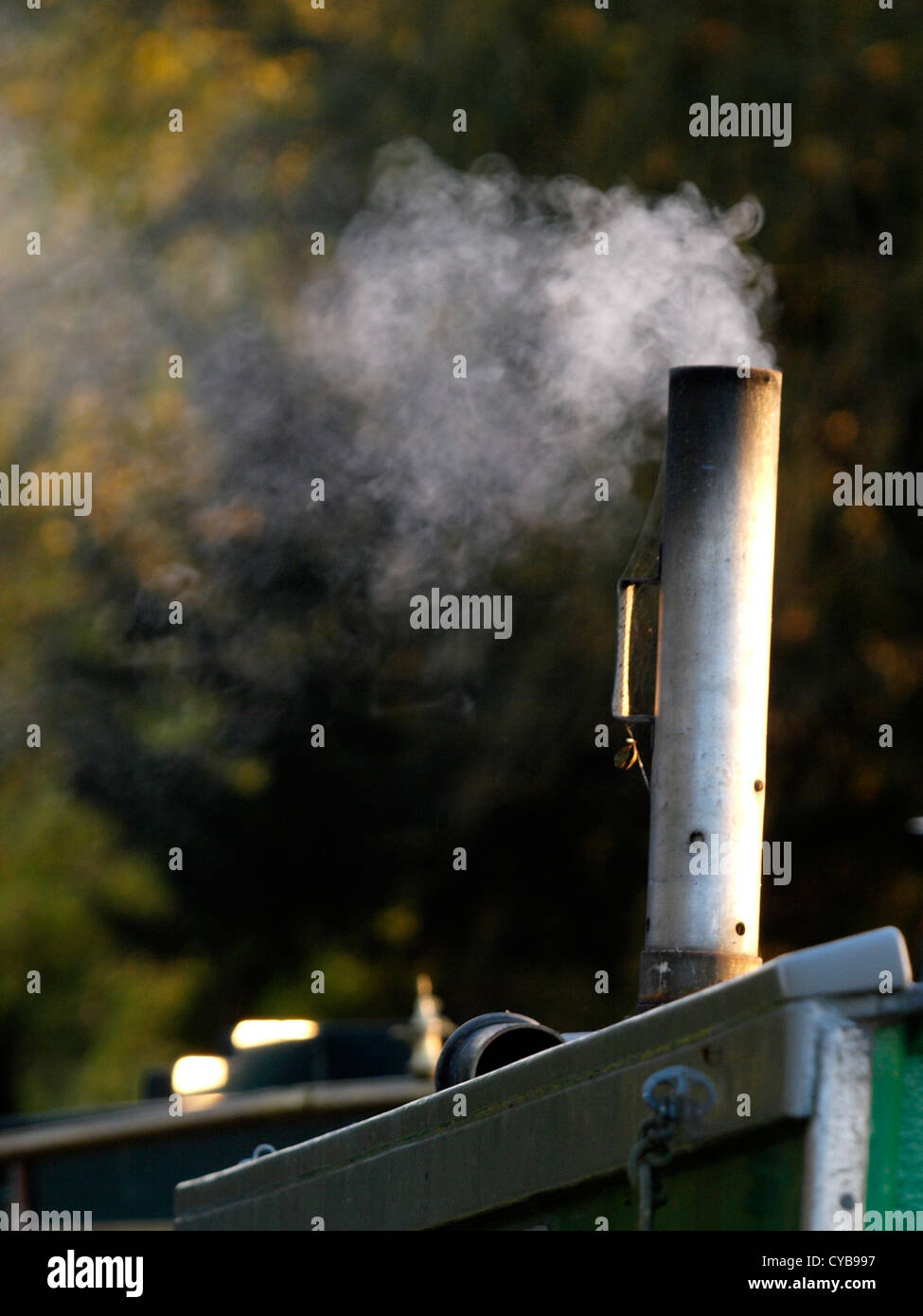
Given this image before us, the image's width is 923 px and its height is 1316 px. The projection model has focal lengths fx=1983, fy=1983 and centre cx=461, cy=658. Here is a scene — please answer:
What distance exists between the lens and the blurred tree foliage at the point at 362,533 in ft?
30.2

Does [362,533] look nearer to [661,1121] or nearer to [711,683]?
[711,683]

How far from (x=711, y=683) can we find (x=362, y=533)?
562 centimetres

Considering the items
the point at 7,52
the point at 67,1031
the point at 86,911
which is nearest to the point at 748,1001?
the point at 7,52

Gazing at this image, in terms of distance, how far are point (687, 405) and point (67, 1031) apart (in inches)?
477

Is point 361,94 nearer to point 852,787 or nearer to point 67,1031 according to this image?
point 852,787

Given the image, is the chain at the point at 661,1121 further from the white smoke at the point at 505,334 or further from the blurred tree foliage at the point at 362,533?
the blurred tree foliage at the point at 362,533

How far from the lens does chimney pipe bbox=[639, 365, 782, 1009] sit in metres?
3.58

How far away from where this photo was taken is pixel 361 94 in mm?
9883

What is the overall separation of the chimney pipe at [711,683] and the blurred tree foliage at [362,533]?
17.5 feet

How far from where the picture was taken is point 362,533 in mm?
9172

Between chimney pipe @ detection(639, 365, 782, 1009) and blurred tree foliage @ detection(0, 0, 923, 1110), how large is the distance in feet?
17.5

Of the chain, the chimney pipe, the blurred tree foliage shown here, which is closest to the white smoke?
the blurred tree foliage

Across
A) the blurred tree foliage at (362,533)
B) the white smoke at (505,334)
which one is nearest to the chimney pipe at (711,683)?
the white smoke at (505,334)

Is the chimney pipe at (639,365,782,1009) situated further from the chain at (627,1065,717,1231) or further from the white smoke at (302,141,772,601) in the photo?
the white smoke at (302,141,772,601)
